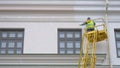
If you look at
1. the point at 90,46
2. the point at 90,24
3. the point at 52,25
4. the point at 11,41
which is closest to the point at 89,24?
the point at 90,24

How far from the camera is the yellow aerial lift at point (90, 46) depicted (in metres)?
14.9

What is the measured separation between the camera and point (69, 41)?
647 inches

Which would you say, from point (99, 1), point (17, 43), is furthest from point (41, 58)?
point (99, 1)

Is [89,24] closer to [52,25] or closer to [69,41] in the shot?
[69,41]

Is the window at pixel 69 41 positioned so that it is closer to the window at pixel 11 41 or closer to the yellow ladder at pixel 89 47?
the yellow ladder at pixel 89 47

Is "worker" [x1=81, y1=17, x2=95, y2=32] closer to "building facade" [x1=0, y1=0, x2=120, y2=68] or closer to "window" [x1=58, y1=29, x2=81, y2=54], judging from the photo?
"building facade" [x1=0, y1=0, x2=120, y2=68]

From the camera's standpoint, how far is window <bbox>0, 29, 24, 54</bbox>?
53.1 feet

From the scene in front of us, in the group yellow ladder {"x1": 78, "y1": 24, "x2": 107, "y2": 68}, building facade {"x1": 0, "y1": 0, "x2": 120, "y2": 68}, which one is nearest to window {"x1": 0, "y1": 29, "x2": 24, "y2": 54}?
building facade {"x1": 0, "y1": 0, "x2": 120, "y2": 68}

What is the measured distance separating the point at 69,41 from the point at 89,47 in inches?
44.6

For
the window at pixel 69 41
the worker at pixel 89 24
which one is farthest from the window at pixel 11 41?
the worker at pixel 89 24

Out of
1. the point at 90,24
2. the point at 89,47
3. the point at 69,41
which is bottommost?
the point at 89,47

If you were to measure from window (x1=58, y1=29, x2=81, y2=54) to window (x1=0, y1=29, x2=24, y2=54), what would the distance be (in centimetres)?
179

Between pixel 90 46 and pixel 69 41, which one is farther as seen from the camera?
pixel 69 41

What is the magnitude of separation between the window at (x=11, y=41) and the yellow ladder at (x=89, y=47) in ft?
9.21
